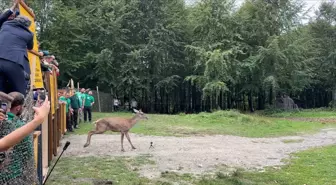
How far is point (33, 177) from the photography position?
3867 millimetres

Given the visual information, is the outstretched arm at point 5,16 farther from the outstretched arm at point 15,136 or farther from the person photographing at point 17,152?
the outstretched arm at point 15,136

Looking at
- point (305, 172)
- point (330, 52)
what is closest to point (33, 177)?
point (305, 172)

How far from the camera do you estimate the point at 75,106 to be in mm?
16062

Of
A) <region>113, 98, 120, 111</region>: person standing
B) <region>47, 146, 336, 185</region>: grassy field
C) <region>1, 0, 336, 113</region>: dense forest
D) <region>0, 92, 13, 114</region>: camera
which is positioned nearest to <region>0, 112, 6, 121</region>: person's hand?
<region>0, 92, 13, 114</region>: camera

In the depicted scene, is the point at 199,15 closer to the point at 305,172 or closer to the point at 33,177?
the point at 305,172

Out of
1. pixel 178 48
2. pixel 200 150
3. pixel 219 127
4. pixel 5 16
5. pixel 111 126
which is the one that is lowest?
pixel 200 150

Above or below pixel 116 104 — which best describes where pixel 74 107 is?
below

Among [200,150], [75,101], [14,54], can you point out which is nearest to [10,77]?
[14,54]

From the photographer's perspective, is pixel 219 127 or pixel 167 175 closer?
pixel 167 175

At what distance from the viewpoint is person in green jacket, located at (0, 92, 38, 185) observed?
11.0 ft

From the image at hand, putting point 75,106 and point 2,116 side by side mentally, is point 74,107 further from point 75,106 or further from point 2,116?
point 2,116

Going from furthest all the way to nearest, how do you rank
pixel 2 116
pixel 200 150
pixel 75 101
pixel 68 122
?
pixel 75 101
pixel 68 122
pixel 200 150
pixel 2 116

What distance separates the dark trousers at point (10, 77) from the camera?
515 centimetres

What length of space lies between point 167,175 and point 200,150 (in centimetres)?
353
